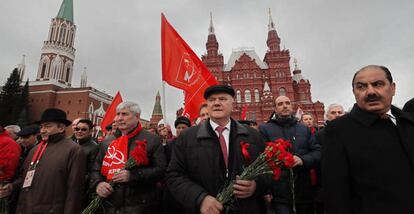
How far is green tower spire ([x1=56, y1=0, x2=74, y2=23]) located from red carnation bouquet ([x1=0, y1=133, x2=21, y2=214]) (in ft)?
245

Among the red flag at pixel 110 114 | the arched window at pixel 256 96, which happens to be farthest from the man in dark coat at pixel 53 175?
the arched window at pixel 256 96

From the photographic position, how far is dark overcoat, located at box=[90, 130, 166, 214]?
114 inches

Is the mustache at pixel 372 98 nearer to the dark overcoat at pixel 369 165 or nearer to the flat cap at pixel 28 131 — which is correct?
the dark overcoat at pixel 369 165

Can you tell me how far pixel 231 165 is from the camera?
7.89 feet

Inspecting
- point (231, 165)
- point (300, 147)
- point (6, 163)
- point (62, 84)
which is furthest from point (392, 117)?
point (62, 84)

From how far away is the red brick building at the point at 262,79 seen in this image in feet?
135

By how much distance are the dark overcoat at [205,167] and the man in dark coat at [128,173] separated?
62cm

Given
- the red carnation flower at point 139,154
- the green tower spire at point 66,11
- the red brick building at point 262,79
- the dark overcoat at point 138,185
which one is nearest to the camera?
the red carnation flower at point 139,154

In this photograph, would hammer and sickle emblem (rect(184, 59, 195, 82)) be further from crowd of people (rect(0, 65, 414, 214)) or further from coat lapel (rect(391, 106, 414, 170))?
coat lapel (rect(391, 106, 414, 170))

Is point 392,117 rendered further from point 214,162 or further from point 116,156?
point 116,156

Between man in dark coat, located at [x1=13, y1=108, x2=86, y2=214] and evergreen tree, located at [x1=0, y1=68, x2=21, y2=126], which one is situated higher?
evergreen tree, located at [x1=0, y1=68, x2=21, y2=126]

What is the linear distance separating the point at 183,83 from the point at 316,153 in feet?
11.6

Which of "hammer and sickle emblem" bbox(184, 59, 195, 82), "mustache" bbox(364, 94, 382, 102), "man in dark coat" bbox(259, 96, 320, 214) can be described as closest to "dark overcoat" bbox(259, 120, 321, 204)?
"man in dark coat" bbox(259, 96, 320, 214)

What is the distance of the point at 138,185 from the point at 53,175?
1.08 m
